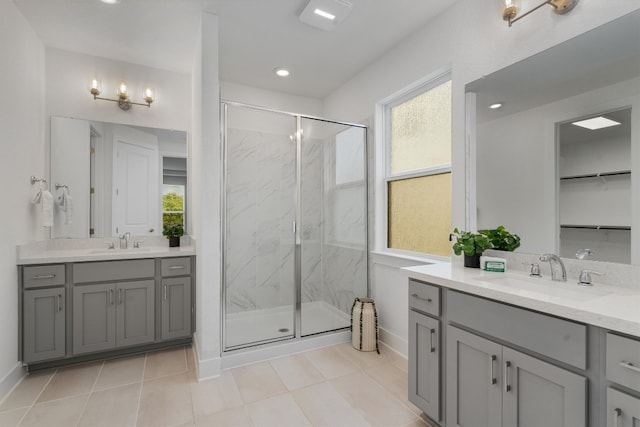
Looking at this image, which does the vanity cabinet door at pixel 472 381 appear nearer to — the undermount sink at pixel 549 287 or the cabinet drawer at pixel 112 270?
the undermount sink at pixel 549 287

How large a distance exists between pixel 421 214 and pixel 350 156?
1.03 m

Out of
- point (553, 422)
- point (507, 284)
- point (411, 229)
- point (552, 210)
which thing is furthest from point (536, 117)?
point (553, 422)

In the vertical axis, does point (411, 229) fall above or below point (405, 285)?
above

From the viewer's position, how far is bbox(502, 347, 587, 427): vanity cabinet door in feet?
3.54

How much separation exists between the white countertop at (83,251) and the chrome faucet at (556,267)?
268 centimetres

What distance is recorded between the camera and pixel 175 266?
108 inches

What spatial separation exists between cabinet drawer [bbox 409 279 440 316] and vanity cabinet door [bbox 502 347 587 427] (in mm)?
400

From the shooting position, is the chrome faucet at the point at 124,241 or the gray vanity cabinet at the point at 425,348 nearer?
the gray vanity cabinet at the point at 425,348

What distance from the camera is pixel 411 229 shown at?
2725 mm

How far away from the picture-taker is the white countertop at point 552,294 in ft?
3.31

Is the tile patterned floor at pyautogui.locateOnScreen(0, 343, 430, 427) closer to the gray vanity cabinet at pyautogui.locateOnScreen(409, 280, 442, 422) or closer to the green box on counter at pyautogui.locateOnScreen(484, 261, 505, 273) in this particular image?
the gray vanity cabinet at pyautogui.locateOnScreen(409, 280, 442, 422)

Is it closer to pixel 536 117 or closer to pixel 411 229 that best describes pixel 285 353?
pixel 411 229

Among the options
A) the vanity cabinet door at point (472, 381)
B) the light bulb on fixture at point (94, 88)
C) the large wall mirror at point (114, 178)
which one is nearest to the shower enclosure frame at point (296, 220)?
the large wall mirror at point (114, 178)

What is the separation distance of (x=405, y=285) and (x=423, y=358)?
3.01 ft
